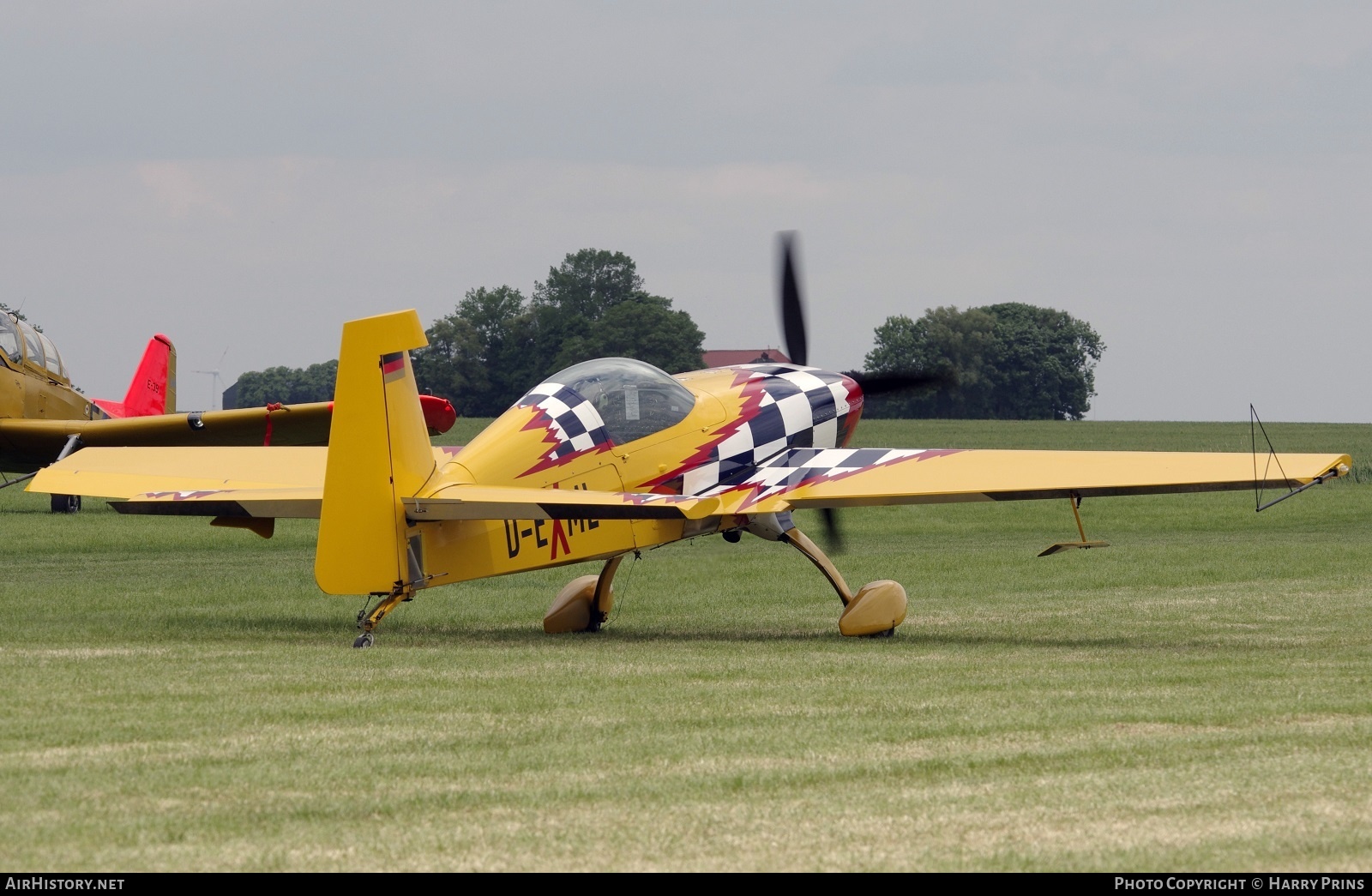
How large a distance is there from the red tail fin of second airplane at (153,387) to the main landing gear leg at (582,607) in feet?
58.7

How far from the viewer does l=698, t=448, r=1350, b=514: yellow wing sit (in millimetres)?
10367

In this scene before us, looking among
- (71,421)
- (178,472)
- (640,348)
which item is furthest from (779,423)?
(640,348)

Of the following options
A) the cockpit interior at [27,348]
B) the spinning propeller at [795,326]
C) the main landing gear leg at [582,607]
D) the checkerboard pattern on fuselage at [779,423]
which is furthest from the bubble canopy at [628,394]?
the cockpit interior at [27,348]

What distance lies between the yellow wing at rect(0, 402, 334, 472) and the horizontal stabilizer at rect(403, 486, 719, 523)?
35.7 feet

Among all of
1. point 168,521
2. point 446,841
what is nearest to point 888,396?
point 446,841

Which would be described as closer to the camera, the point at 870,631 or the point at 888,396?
the point at 870,631

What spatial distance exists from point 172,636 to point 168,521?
15.3 meters

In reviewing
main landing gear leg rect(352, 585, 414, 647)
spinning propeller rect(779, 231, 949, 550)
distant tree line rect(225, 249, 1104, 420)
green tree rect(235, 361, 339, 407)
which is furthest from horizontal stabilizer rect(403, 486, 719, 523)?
green tree rect(235, 361, 339, 407)

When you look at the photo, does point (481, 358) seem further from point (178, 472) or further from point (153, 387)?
point (178, 472)

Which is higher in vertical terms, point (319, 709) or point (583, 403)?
point (583, 403)

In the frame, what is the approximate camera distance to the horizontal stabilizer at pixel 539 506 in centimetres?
929

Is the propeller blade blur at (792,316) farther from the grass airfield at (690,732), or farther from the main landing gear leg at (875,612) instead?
the main landing gear leg at (875,612)
